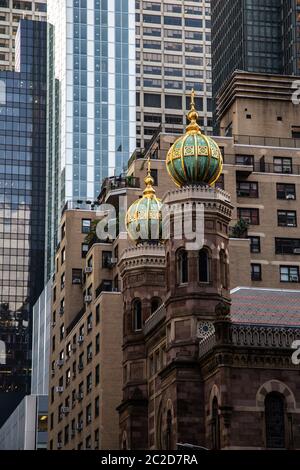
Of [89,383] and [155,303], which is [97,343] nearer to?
[89,383]

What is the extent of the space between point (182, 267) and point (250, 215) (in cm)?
3914

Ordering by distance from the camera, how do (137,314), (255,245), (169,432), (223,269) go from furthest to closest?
(255,245)
(137,314)
(223,269)
(169,432)

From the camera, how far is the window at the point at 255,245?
120m

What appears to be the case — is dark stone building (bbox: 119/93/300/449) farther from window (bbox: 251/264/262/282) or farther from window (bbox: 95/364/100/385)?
window (bbox: 251/264/262/282)

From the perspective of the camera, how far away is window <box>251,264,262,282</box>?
11844cm

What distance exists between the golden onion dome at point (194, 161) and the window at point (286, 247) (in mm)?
37149

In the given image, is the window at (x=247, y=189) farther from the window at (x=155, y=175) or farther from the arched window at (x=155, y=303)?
the arched window at (x=155, y=303)

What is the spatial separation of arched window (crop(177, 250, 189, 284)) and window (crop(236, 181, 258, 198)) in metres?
39.8

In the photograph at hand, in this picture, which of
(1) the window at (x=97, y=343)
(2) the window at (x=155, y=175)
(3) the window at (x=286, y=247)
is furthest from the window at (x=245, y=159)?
(1) the window at (x=97, y=343)

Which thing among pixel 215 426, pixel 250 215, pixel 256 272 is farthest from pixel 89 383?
pixel 215 426

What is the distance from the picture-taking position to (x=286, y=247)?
12144cm

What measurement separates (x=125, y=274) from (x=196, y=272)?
14985mm

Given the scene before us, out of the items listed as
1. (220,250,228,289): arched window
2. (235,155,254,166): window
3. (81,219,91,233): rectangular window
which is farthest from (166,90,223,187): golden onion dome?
(81,219,91,233): rectangular window
